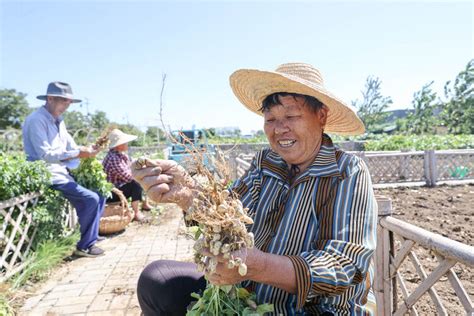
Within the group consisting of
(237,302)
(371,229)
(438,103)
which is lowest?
(237,302)

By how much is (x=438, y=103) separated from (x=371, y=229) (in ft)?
116

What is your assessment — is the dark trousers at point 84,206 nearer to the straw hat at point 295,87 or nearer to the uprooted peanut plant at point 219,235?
the straw hat at point 295,87

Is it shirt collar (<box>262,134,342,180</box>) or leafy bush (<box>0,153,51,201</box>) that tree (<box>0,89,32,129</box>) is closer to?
leafy bush (<box>0,153,51,201</box>)

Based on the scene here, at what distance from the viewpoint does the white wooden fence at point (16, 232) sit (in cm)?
318

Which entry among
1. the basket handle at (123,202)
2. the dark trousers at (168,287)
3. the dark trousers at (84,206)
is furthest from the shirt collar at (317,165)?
the basket handle at (123,202)

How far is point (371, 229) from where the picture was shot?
129 centimetres

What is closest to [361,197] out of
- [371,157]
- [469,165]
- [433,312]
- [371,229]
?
[371,229]

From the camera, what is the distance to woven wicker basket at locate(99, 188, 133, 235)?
4941 millimetres

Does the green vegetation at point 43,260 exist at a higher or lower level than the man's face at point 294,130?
lower

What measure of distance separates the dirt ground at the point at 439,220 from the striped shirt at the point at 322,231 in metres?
1.77

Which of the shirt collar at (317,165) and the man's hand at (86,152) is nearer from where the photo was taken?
the shirt collar at (317,165)

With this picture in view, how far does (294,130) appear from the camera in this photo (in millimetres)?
1485

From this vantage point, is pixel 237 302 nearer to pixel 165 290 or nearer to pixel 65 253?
pixel 165 290

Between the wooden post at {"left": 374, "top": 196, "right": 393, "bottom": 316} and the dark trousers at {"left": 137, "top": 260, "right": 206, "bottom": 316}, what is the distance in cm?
108
